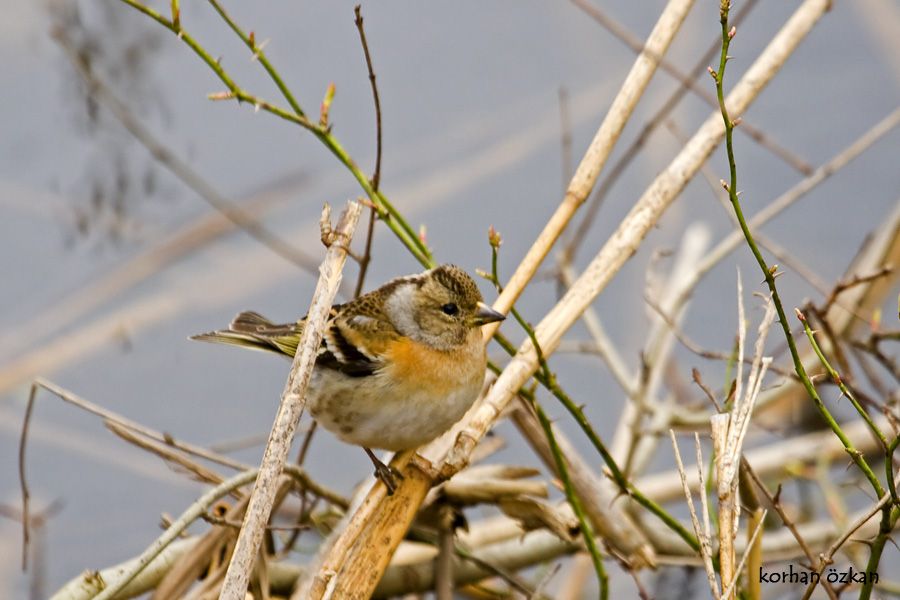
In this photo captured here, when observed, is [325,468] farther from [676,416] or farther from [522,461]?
[676,416]

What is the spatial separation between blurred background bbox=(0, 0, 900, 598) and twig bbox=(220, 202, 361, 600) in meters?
2.71

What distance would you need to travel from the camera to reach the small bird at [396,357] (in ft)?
12.3

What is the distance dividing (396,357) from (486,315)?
0.32m

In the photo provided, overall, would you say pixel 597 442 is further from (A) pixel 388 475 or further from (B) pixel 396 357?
(B) pixel 396 357

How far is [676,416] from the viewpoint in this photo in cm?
513

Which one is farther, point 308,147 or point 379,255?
point 308,147

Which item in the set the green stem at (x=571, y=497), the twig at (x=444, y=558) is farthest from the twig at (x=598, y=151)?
the twig at (x=444, y=558)

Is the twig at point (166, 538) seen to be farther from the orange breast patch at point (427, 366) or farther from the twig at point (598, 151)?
the twig at point (598, 151)

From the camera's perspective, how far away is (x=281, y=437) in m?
2.65

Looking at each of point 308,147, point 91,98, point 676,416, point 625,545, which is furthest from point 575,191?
point 91,98

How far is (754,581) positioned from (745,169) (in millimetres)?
3385

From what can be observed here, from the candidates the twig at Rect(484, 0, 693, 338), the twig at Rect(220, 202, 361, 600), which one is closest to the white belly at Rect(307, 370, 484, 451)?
the twig at Rect(484, 0, 693, 338)

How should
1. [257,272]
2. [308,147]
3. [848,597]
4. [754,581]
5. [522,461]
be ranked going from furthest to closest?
[308,147] → [257,272] → [522,461] → [848,597] → [754,581]

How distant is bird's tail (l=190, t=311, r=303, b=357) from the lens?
13.8 feet
